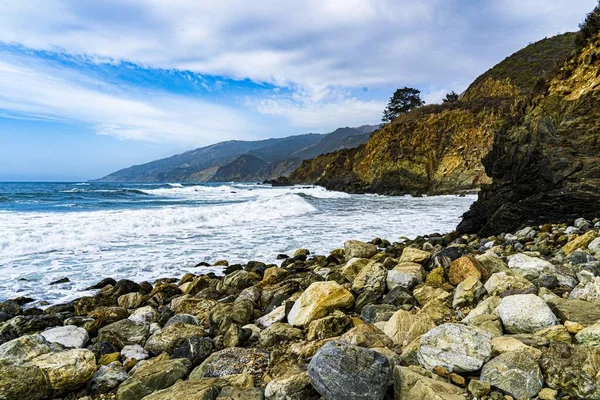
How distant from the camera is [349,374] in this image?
99.0 inches

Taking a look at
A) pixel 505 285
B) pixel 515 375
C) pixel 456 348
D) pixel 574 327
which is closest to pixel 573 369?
pixel 515 375

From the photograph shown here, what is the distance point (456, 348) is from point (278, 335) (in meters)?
2.23

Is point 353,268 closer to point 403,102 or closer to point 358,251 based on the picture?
point 358,251

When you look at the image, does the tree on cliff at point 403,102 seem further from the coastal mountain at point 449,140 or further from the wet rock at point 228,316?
the wet rock at point 228,316

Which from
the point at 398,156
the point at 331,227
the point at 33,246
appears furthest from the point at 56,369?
the point at 398,156

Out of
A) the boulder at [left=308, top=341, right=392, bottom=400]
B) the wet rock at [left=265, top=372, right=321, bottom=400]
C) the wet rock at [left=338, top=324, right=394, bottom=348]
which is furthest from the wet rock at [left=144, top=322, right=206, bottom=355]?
the boulder at [left=308, top=341, right=392, bottom=400]

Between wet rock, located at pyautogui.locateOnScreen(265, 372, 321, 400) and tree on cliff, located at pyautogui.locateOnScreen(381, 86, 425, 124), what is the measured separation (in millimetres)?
63360

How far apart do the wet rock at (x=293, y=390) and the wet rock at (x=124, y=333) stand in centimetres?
285

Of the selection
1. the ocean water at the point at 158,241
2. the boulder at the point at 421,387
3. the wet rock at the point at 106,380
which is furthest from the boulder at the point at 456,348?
the ocean water at the point at 158,241

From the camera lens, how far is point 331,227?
1530 centimetres

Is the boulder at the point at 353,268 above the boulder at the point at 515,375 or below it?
below

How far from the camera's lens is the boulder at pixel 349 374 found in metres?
2.46

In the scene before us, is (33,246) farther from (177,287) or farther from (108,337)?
(108,337)

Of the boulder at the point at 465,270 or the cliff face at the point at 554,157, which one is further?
the cliff face at the point at 554,157
